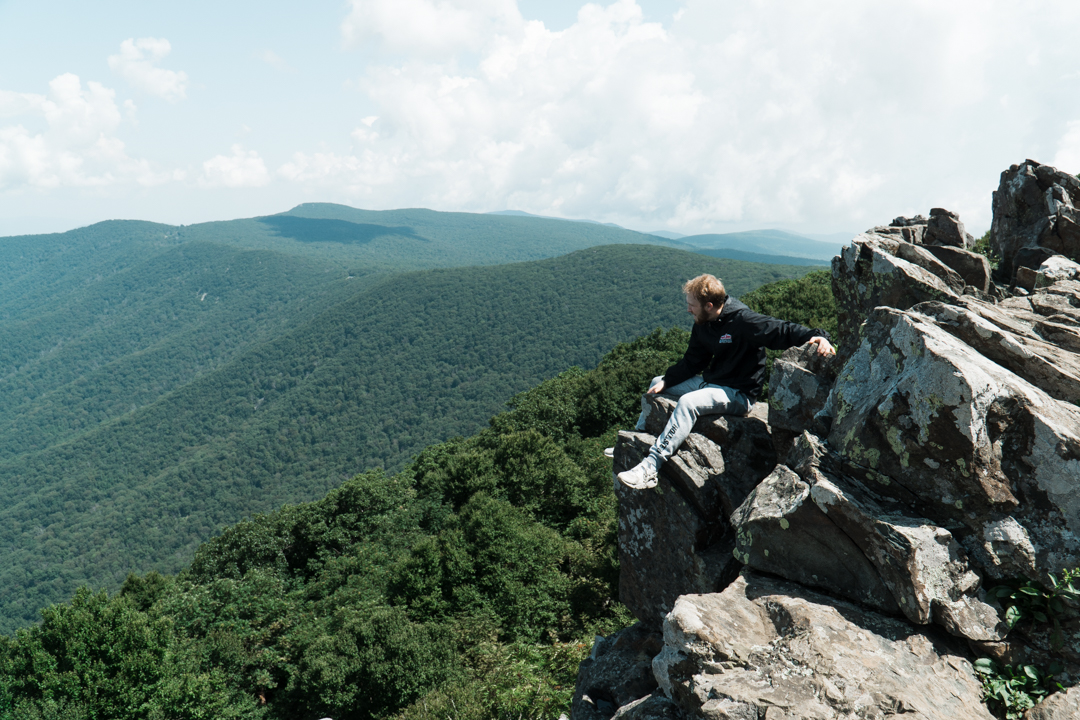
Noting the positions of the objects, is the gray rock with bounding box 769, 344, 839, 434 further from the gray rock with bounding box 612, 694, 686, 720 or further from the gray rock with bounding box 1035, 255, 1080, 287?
the gray rock with bounding box 1035, 255, 1080, 287

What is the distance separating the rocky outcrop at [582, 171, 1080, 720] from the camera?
18.1ft

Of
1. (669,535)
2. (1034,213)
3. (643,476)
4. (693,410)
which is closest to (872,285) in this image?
(693,410)

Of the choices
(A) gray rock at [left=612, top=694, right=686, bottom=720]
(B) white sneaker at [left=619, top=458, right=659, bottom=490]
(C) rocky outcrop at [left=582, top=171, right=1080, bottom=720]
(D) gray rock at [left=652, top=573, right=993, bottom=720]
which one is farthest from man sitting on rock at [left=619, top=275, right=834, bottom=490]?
(A) gray rock at [left=612, top=694, right=686, bottom=720]

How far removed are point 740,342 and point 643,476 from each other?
8.84 ft

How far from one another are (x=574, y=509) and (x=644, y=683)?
28.1 metres

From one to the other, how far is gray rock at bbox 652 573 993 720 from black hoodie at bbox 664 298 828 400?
3521 mm

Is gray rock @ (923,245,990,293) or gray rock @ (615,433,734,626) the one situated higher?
gray rock @ (923,245,990,293)

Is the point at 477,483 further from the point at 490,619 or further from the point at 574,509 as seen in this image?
the point at 490,619

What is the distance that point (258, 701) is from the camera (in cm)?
2597

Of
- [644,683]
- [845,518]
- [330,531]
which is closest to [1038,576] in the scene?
[845,518]

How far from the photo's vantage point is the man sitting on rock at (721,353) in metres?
8.64

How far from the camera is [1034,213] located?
1672cm

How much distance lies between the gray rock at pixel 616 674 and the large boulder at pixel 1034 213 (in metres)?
13.3

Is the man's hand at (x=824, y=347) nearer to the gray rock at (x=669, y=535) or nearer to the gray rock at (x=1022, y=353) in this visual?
the gray rock at (x=1022, y=353)
